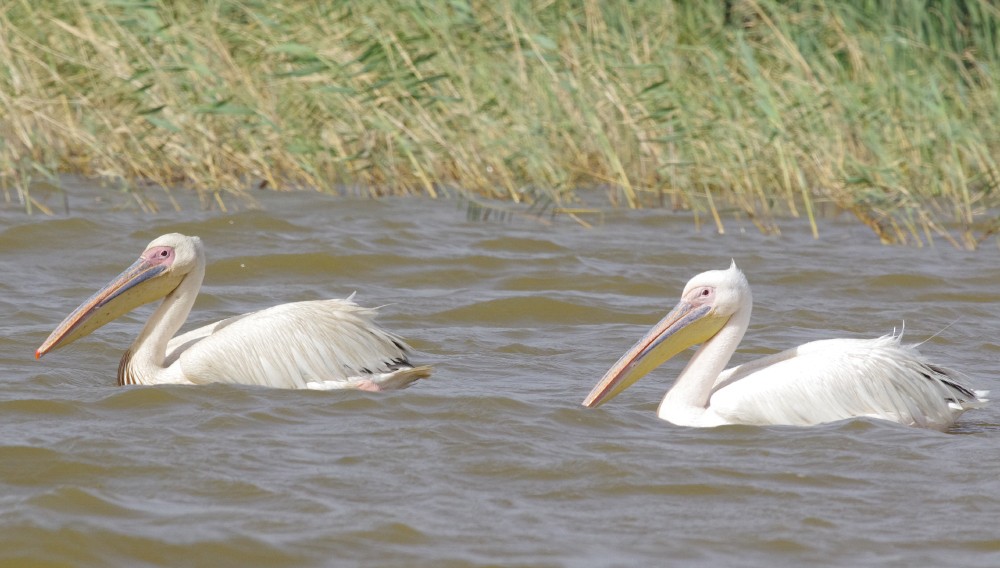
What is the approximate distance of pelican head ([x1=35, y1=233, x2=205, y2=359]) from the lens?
4785 millimetres

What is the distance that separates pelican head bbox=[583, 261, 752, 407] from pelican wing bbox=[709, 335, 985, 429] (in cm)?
24

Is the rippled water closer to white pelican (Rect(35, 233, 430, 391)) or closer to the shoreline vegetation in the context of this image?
white pelican (Rect(35, 233, 430, 391))

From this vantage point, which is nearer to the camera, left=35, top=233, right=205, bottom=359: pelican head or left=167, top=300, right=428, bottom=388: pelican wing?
left=167, top=300, right=428, bottom=388: pelican wing

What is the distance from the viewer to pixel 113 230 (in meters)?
7.05

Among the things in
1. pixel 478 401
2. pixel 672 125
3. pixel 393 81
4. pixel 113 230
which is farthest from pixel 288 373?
pixel 672 125

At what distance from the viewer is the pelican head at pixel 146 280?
188 inches

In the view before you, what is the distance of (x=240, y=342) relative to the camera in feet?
15.2

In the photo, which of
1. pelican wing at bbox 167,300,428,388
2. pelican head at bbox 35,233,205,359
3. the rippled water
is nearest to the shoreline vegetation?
the rippled water

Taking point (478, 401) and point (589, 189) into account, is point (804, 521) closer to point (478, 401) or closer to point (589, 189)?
point (478, 401)

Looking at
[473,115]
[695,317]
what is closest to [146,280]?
[695,317]

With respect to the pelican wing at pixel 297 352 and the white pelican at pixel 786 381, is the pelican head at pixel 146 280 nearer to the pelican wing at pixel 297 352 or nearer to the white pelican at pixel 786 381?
the pelican wing at pixel 297 352

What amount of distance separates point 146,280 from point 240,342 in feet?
1.39

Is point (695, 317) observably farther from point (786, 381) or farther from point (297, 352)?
point (297, 352)

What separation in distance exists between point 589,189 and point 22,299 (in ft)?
13.4
